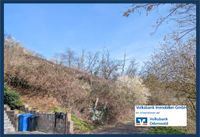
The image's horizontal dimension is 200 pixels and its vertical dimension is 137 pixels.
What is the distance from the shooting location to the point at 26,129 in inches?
449

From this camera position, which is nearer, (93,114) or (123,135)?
(123,135)

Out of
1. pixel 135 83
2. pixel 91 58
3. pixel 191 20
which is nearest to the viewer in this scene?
pixel 191 20

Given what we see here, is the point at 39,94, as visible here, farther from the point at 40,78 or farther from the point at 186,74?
the point at 186,74

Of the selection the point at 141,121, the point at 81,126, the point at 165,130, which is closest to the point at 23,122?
the point at 81,126

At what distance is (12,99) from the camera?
12.1 meters

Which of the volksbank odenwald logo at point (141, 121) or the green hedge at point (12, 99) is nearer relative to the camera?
the volksbank odenwald logo at point (141, 121)

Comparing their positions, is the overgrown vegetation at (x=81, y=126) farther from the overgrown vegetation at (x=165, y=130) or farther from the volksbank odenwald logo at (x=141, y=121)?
the overgrown vegetation at (x=165, y=130)

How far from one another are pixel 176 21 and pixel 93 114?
4876 millimetres

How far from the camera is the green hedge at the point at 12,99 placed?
39.4ft

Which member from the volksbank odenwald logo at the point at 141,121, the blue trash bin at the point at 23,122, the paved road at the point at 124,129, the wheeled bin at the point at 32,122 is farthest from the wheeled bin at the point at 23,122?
the volksbank odenwald logo at the point at 141,121

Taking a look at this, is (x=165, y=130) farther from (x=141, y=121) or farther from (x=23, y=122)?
(x=23, y=122)

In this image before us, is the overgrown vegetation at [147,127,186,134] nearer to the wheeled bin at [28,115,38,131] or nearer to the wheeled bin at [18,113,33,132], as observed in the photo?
the wheeled bin at [28,115,38,131]

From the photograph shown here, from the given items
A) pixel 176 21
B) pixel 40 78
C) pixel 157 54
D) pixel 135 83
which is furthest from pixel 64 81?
pixel 176 21

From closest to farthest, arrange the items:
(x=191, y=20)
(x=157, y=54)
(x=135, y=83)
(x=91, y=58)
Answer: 1. (x=191, y=20)
2. (x=157, y=54)
3. (x=91, y=58)
4. (x=135, y=83)
